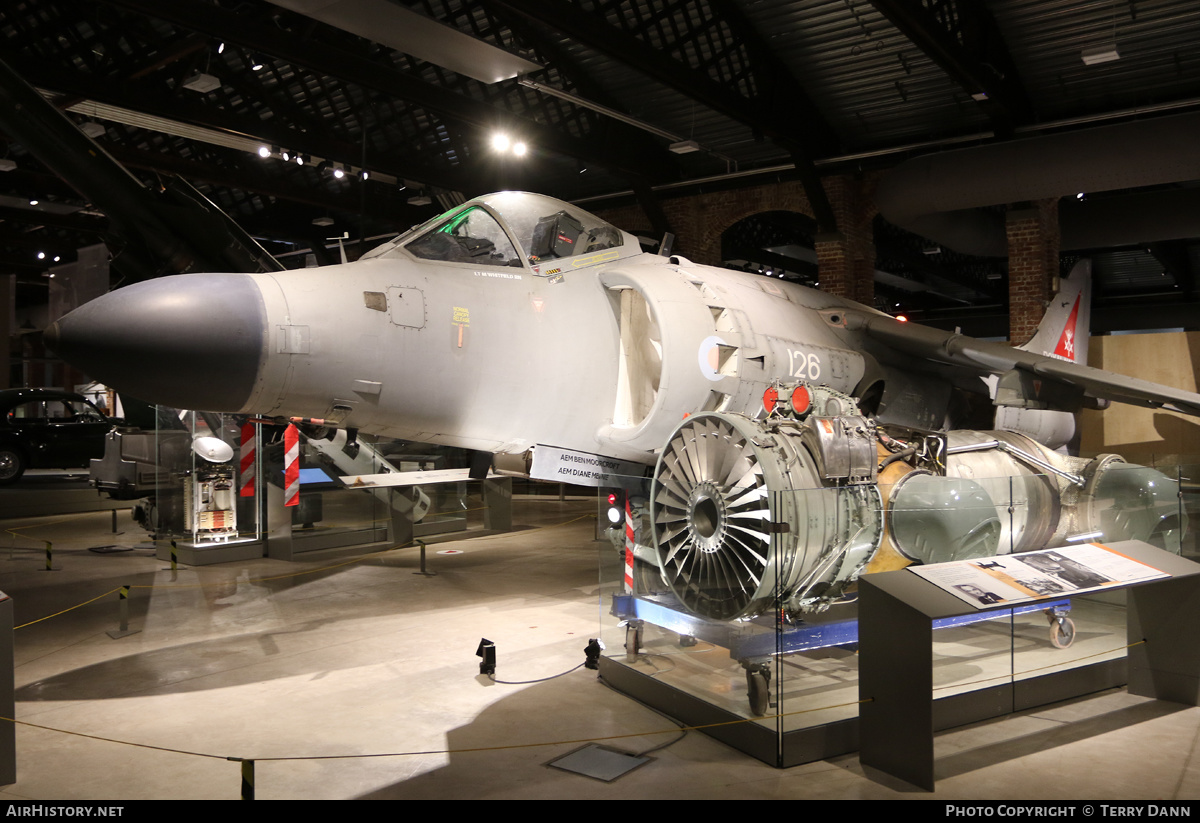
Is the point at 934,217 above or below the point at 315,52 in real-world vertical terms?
below

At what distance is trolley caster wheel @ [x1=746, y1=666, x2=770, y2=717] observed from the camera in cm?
423

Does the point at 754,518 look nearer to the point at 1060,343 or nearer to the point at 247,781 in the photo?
the point at 247,781

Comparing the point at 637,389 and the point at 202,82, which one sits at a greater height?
the point at 202,82

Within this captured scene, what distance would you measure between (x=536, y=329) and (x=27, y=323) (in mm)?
31275

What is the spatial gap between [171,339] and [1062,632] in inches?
228

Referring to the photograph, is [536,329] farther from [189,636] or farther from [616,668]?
[189,636]

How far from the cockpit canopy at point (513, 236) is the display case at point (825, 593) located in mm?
2074

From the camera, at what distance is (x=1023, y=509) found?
5.30 meters

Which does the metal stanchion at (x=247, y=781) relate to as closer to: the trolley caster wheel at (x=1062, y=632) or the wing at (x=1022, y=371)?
the trolley caster wheel at (x=1062, y=632)

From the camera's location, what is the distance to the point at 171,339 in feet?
14.6

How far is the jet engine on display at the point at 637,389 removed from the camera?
178 inches

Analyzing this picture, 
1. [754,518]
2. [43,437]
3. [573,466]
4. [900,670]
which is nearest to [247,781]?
[754,518]

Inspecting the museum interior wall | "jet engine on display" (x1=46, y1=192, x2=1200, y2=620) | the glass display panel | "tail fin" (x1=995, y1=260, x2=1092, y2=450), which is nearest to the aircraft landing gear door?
"jet engine on display" (x1=46, y1=192, x2=1200, y2=620)
